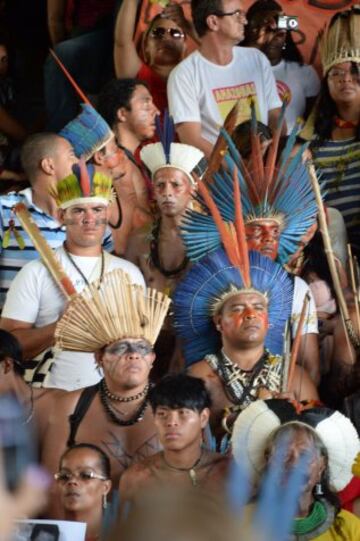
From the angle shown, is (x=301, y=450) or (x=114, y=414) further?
(x=114, y=414)

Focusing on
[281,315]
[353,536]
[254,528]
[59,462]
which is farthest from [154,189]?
[254,528]

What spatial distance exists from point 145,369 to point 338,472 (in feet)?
2.45

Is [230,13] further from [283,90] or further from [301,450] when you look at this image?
[301,450]

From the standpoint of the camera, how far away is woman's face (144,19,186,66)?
19.9 feet

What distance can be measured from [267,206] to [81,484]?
5.12 feet

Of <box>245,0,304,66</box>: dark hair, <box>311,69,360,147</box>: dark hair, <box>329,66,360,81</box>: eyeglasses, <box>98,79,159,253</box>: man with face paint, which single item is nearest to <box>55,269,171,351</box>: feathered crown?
<box>98,79,159,253</box>: man with face paint

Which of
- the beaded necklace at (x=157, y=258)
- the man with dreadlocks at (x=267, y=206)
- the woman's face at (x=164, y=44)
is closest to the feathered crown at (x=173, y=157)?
the man with dreadlocks at (x=267, y=206)

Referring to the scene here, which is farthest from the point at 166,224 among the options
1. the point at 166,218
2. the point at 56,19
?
the point at 56,19

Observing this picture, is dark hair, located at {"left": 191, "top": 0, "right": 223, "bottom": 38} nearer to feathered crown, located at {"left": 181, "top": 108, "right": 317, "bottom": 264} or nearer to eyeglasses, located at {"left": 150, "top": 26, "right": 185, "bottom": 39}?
eyeglasses, located at {"left": 150, "top": 26, "right": 185, "bottom": 39}

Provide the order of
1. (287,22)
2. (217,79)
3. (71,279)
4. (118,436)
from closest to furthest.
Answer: (118,436)
(71,279)
(217,79)
(287,22)

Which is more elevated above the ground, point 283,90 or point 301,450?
point 283,90

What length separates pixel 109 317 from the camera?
4363 mm

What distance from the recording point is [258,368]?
14.6 ft

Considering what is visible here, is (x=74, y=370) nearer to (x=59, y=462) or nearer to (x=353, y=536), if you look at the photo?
(x=59, y=462)
